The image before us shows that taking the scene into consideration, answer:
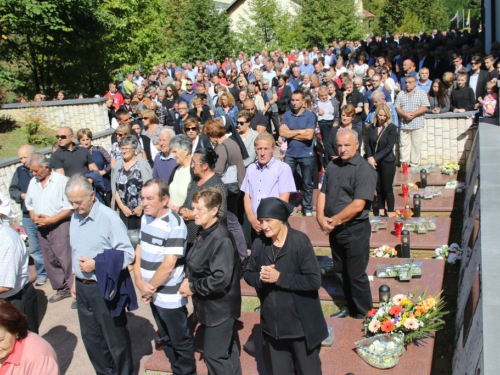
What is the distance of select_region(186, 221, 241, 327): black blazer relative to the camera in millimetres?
4617

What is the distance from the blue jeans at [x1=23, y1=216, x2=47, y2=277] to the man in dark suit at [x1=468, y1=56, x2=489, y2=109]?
8.93 meters

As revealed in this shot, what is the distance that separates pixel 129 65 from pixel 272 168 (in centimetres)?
1751

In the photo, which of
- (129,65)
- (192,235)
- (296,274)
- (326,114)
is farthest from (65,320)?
(129,65)

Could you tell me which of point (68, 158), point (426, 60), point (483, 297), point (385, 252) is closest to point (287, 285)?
point (483, 297)

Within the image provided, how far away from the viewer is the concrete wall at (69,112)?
14.4 metres

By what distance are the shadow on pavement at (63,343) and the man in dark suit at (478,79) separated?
9.20m

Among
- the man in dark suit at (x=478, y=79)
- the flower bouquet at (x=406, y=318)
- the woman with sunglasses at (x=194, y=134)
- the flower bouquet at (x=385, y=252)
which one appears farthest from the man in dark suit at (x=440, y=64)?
the flower bouquet at (x=406, y=318)

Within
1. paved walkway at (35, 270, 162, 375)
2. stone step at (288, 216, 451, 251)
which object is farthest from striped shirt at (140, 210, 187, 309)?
stone step at (288, 216, 451, 251)

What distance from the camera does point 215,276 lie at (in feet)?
15.1

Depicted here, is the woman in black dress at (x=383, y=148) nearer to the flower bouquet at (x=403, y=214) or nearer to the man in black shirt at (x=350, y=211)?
the flower bouquet at (x=403, y=214)

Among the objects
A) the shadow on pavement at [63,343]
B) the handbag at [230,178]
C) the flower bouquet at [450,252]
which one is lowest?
the shadow on pavement at [63,343]

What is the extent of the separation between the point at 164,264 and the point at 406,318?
247cm

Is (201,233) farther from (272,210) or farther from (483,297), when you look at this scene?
(483,297)

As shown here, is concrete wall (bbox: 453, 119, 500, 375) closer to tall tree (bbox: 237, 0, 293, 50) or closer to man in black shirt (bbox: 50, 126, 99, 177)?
man in black shirt (bbox: 50, 126, 99, 177)
